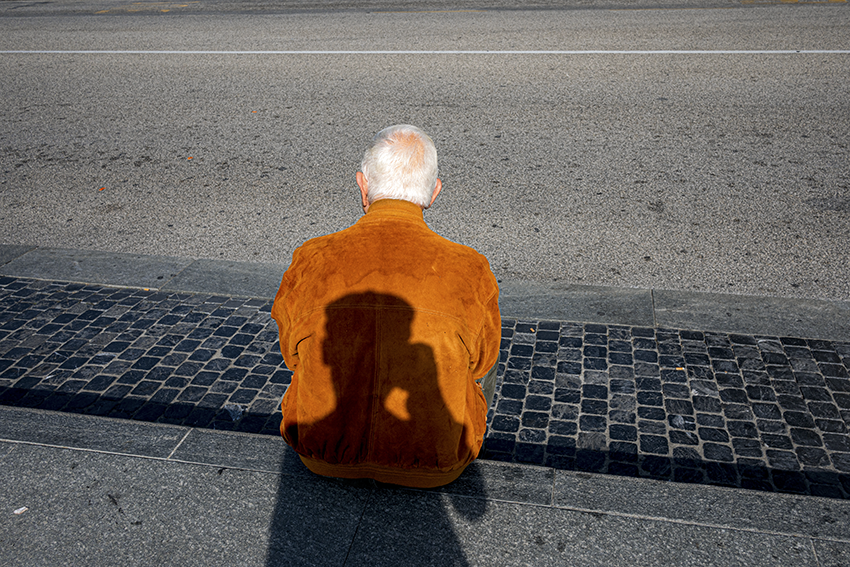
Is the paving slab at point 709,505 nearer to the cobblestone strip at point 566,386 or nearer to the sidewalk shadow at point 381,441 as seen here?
the cobblestone strip at point 566,386

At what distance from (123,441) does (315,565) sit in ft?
3.89

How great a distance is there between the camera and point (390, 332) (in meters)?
2.12

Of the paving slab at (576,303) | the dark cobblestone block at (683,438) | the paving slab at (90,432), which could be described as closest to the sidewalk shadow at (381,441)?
the paving slab at (90,432)

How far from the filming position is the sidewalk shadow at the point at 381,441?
84.4 inches

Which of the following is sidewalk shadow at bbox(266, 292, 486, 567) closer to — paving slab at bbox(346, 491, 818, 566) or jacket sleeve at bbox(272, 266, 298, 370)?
paving slab at bbox(346, 491, 818, 566)

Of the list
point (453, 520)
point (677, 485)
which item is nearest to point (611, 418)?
point (677, 485)

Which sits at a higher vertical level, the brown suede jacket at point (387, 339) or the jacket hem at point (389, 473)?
the brown suede jacket at point (387, 339)

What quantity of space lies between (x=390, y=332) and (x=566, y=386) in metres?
1.71

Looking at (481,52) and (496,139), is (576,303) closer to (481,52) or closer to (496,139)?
(496,139)

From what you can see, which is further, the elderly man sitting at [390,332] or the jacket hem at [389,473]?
the jacket hem at [389,473]

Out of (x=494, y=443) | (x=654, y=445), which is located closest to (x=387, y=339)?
(x=494, y=443)

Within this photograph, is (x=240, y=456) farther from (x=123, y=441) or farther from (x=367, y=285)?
(x=367, y=285)

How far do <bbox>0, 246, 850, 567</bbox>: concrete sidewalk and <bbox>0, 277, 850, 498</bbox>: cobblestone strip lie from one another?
0.04ft

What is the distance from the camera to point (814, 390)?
3453 mm
